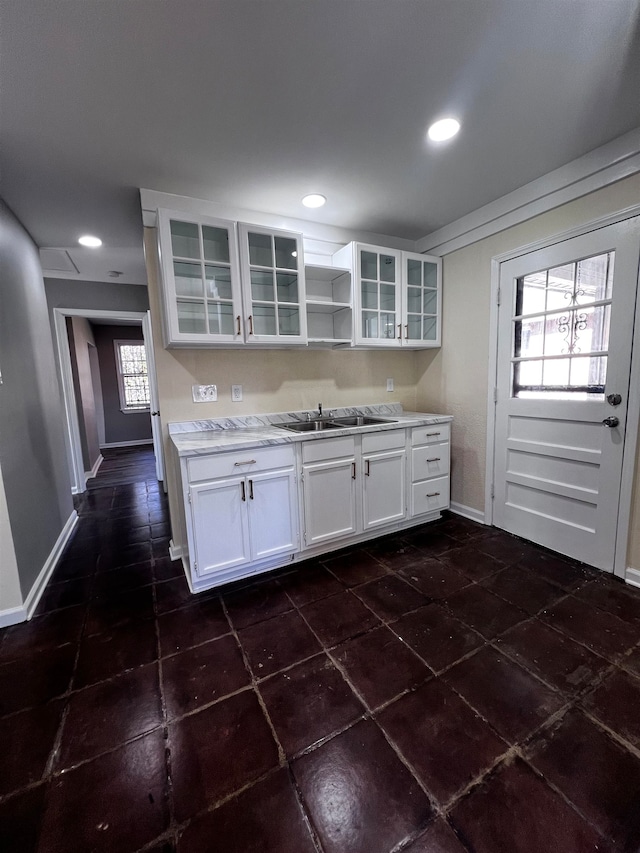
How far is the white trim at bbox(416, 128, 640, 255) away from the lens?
192cm

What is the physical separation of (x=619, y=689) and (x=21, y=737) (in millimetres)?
2317

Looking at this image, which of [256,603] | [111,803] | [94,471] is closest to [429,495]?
[256,603]

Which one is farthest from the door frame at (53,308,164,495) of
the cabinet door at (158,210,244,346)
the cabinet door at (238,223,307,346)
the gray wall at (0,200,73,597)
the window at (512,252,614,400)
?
the window at (512,252,614,400)

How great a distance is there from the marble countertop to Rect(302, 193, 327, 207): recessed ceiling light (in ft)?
5.06

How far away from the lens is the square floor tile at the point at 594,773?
1.01m

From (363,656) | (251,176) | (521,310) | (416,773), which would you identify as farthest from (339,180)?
(416,773)

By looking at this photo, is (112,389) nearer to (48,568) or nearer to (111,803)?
(48,568)

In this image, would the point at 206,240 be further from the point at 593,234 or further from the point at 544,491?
the point at 544,491

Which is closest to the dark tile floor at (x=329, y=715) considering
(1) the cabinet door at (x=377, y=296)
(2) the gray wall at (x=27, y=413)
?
(2) the gray wall at (x=27, y=413)

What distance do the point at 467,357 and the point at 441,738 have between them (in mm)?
2576

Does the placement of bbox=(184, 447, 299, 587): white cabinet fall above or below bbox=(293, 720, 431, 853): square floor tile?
above

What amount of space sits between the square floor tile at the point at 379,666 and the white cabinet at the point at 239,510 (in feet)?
2.68

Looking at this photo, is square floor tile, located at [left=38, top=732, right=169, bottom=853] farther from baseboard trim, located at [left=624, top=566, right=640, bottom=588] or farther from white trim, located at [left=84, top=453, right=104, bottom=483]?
white trim, located at [left=84, top=453, right=104, bottom=483]

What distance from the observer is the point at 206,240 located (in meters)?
2.28
